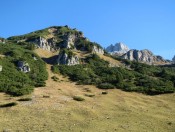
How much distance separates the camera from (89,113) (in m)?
59.7

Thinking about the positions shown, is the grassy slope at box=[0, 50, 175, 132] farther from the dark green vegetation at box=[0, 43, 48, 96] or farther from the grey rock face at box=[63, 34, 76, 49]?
the grey rock face at box=[63, 34, 76, 49]

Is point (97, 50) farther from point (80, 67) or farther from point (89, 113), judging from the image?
point (89, 113)

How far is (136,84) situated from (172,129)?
43260mm

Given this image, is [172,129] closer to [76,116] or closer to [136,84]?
[76,116]

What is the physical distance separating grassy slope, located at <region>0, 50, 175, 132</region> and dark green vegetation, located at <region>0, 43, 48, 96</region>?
360cm

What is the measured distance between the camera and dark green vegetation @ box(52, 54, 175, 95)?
288 ft

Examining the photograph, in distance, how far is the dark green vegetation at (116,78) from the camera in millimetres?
87781

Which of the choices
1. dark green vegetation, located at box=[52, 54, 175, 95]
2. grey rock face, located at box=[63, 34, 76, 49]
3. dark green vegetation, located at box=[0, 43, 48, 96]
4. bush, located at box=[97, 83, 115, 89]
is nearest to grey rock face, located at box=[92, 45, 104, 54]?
grey rock face, located at box=[63, 34, 76, 49]

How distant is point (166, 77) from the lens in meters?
108

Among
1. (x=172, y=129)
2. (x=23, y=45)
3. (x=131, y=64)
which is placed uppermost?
(x=23, y=45)

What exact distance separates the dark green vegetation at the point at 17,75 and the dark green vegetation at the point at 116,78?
912 cm

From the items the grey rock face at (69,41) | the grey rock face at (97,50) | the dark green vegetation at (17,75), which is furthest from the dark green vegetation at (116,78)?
the grey rock face at (69,41)

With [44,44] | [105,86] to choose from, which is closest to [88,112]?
[105,86]

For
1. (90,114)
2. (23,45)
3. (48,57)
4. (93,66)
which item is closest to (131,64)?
(93,66)
